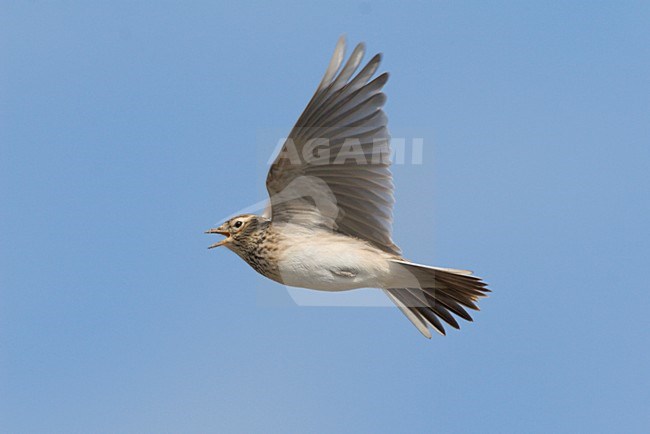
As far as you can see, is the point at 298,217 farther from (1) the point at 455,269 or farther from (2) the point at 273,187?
(1) the point at 455,269

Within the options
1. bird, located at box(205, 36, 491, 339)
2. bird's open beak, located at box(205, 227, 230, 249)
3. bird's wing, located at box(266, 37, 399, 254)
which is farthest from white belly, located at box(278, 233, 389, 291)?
bird's open beak, located at box(205, 227, 230, 249)

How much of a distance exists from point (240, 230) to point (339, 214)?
833 millimetres

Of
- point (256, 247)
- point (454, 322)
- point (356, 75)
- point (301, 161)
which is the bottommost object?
point (454, 322)

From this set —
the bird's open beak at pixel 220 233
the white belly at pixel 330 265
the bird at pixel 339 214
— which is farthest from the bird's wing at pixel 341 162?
the bird's open beak at pixel 220 233

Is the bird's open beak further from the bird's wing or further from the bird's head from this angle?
the bird's wing

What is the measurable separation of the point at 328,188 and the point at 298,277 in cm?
75

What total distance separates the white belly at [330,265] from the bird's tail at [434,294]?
19cm

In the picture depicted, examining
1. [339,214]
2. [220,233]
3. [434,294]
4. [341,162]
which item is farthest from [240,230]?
[434,294]

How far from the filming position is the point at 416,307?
31.1 feet

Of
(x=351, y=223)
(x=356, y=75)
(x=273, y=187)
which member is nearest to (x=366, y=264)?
(x=351, y=223)

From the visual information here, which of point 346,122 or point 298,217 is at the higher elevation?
point 346,122

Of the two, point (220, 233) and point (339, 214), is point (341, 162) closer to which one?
point (339, 214)

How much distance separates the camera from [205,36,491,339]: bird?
846 cm

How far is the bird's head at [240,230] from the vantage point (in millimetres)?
9109
